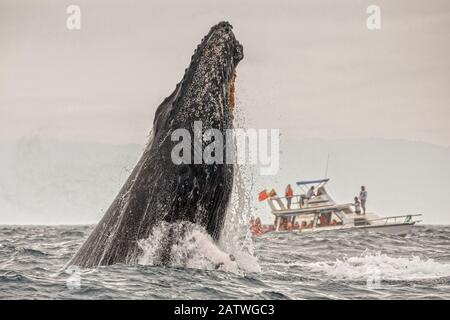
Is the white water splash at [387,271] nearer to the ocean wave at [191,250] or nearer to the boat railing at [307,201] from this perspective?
the ocean wave at [191,250]

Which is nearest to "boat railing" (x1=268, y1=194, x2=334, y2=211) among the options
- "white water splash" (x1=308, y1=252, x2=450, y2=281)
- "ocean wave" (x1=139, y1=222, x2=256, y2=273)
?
"white water splash" (x1=308, y1=252, x2=450, y2=281)

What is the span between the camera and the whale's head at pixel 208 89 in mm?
6840

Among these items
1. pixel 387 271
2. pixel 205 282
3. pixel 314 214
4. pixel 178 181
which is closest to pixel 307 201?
pixel 314 214

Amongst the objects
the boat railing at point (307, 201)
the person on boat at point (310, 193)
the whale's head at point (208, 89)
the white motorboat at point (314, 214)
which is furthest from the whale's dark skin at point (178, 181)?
the boat railing at point (307, 201)

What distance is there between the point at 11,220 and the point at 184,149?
12.7 feet

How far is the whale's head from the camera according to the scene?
684 centimetres

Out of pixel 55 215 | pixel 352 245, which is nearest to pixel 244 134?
pixel 55 215

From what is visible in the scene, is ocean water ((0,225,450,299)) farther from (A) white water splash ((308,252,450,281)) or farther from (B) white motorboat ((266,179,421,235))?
(B) white motorboat ((266,179,421,235))

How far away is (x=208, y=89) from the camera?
6.91 metres

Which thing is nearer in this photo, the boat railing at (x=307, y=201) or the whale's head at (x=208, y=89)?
the whale's head at (x=208, y=89)

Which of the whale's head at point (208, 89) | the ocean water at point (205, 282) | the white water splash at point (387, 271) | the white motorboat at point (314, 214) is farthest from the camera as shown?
the white motorboat at point (314, 214)

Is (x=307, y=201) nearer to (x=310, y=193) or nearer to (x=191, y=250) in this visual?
(x=310, y=193)
